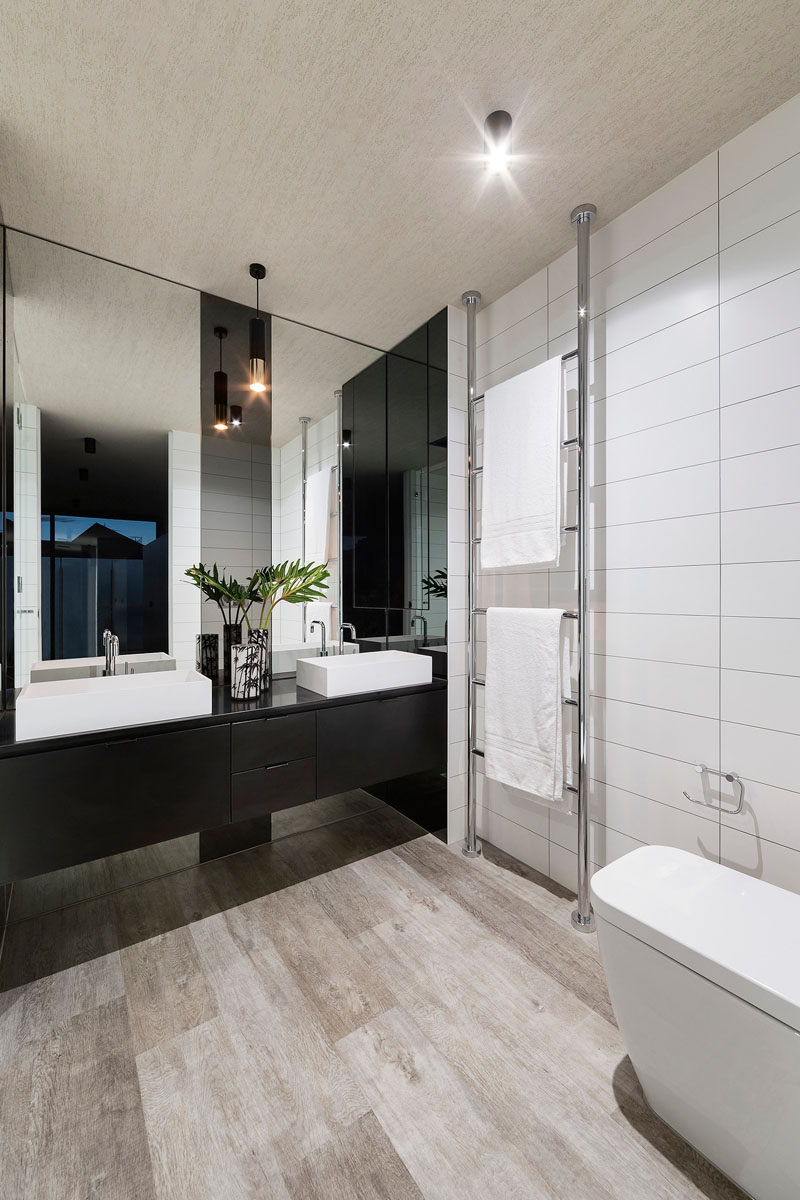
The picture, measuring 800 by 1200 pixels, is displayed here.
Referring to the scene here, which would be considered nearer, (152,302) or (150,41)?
(150,41)

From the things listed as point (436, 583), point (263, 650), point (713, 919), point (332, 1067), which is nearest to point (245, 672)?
point (263, 650)

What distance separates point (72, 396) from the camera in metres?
1.90

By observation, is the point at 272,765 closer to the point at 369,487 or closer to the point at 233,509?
the point at 233,509

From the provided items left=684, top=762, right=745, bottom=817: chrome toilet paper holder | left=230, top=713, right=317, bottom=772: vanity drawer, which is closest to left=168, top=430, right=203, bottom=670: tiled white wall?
left=230, top=713, right=317, bottom=772: vanity drawer

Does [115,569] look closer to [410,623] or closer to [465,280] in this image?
[410,623]

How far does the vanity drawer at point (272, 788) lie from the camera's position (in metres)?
1.80

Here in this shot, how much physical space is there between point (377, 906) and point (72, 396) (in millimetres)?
2222

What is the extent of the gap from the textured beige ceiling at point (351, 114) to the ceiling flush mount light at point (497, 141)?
0.08 ft

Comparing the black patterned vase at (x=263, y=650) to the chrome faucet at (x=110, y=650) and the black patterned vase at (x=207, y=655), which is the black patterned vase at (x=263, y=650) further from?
the chrome faucet at (x=110, y=650)

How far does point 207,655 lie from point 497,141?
6.50 ft

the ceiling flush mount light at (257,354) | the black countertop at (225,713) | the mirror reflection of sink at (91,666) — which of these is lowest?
the black countertop at (225,713)

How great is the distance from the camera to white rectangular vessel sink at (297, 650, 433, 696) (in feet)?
6.85

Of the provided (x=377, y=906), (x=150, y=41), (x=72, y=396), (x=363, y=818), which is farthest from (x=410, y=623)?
(x=150, y=41)

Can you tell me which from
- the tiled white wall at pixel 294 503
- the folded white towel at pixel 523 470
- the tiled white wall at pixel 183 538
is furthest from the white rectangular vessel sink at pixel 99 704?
the folded white towel at pixel 523 470
